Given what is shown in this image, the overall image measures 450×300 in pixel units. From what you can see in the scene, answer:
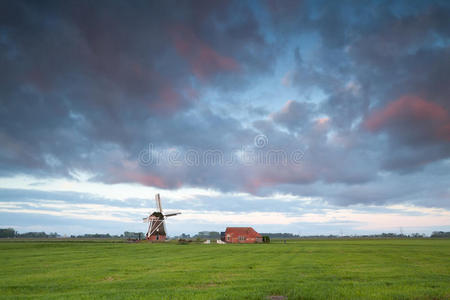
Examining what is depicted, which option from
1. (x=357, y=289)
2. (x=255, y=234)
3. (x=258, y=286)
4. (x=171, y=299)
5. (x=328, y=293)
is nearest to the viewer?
(x=171, y=299)

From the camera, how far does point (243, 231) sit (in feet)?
372

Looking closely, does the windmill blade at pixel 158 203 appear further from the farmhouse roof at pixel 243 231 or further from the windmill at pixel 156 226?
the farmhouse roof at pixel 243 231

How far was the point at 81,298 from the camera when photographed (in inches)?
600

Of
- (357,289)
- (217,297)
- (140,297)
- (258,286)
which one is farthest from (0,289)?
(357,289)

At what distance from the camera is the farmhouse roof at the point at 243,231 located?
112 metres

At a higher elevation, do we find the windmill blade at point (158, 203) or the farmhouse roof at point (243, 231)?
the windmill blade at point (158, 203)

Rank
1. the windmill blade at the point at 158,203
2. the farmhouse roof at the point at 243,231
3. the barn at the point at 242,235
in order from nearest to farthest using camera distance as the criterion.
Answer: the barn at the point at 242,235 < the farmhouse roof at the point at 243,231 < the windmill blade at the point at 158,203

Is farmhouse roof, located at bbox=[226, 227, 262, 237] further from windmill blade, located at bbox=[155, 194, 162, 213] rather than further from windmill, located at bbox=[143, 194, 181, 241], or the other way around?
windmill blade, located at bbox=[155, 194, 162, 213]

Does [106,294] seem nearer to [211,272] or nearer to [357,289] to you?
[211,272]

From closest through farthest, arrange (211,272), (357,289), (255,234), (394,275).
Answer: (357,289) < (394,275) < (211,272) < (255,234)

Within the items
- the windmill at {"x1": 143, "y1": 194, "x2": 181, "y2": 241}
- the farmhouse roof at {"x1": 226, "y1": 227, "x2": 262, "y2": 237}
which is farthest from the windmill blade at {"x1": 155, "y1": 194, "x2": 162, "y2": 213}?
the farmhouse roof at {"x1": 226, "y1": 227, "x2": 262, "y2": 237}

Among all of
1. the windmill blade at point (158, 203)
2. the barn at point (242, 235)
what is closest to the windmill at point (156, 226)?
the windmill blade at point (158, 203)

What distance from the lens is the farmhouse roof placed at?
112131 mm

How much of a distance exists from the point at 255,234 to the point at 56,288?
98.3 meters
